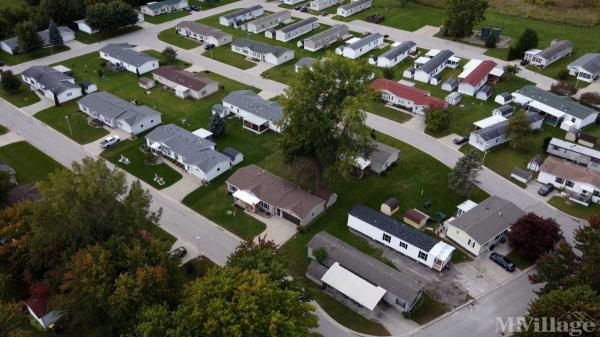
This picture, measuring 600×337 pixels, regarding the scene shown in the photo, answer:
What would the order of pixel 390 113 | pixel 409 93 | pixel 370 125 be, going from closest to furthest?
pixel 370 125 → pixel 390 113 → pixel 409 93

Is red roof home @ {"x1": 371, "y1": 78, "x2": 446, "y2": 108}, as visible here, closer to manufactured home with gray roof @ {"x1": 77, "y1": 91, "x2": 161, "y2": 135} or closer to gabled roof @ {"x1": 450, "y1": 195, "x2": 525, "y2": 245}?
gabled roof @ {"x1": 450, "y1": 195, "x2": 525, "y2": 245}

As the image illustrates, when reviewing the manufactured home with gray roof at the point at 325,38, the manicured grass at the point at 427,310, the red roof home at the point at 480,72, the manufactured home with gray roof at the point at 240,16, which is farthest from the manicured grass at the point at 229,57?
the manicured grass at the point at 427,310

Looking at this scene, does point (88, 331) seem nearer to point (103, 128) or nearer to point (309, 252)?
point (309, 252)

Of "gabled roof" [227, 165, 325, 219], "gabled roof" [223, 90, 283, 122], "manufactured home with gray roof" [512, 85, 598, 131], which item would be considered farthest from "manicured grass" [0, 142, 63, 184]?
"manufactured home with gray roof" [512, 85, 598, 131]

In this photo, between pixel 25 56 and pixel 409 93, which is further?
pixel 25 56

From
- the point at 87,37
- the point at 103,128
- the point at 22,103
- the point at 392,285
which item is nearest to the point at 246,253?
the point at 392,285

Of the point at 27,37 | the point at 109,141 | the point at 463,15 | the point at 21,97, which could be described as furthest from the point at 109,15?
the point at 463,15

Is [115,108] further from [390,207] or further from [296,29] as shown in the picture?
[296,29]
